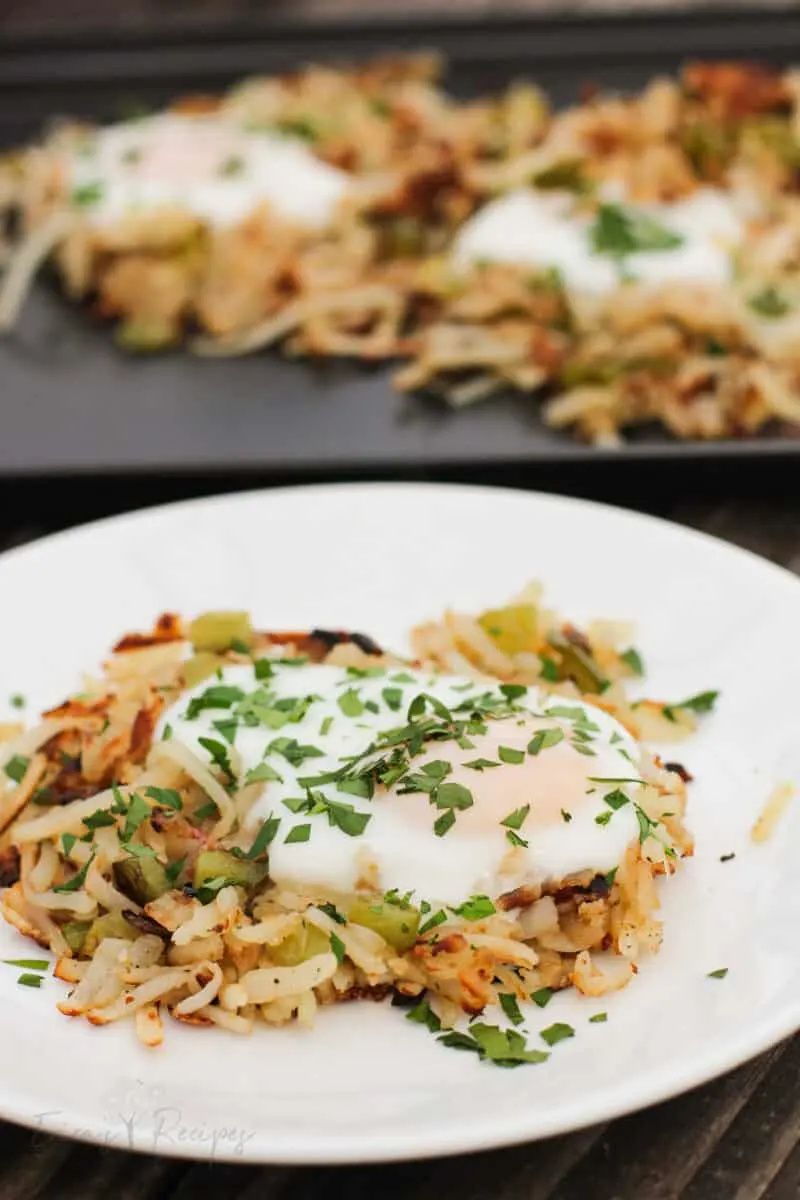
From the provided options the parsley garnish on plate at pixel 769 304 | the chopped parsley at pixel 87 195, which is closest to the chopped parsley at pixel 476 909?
the parsley garnish on plate at pixel 769 304

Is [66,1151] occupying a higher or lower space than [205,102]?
lower

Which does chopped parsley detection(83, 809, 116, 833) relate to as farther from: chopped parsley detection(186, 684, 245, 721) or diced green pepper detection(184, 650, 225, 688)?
diced green pepper detection(184, 650, 225, 688)

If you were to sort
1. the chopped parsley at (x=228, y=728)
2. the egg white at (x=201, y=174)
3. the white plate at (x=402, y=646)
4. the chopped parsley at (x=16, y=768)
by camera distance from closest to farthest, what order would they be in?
the white plate at (x=402, y=646) → the chopped parsley at (x=228, y=728) → the chopped parsley at (x=16, y=768) → the egg white at (x=201, y=174)

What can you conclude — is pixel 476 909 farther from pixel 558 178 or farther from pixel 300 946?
pixel 558 178

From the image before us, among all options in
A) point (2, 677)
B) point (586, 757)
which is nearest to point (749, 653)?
point (586, 757)

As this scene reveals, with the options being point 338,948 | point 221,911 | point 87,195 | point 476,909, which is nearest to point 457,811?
point 476,909

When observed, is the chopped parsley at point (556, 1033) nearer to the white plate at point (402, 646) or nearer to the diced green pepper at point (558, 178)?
the white plate at point (402, 646)

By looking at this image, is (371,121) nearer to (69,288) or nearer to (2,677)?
(69,288)
